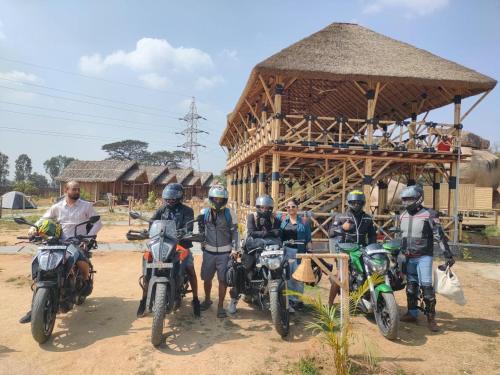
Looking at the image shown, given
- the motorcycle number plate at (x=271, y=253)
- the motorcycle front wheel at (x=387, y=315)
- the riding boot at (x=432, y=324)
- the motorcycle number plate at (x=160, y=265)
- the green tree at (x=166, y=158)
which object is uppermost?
the green tree at (x=166, y=158)

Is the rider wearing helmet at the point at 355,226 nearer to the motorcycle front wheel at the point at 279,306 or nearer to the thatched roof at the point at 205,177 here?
the motorcycle front wheel at the point at 279,306

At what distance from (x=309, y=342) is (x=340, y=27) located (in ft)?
42.6

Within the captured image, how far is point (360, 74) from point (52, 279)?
30.8 feet

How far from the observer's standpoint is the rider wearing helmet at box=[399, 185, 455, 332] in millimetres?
4203

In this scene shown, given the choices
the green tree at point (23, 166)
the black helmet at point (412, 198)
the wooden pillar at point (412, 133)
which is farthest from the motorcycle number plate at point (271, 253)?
the green tree at point (23, 166)

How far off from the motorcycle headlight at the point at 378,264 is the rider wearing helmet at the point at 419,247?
608mm

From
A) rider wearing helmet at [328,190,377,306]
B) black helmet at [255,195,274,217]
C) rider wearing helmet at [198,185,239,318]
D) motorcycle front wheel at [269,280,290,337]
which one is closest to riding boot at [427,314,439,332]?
rider wearing helmet at [328,190,377,306]

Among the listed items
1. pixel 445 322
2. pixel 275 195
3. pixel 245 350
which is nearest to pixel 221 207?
pixel 245 350

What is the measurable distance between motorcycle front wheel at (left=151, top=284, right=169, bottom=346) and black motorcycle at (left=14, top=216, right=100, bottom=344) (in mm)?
1111

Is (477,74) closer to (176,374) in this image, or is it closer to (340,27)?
(340,27)

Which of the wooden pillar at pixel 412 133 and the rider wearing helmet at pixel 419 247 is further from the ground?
the wooden pillar at pixel 412 133

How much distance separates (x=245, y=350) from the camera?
3.51 metres

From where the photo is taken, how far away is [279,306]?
12.1 ft

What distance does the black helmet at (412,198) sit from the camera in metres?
4.41
